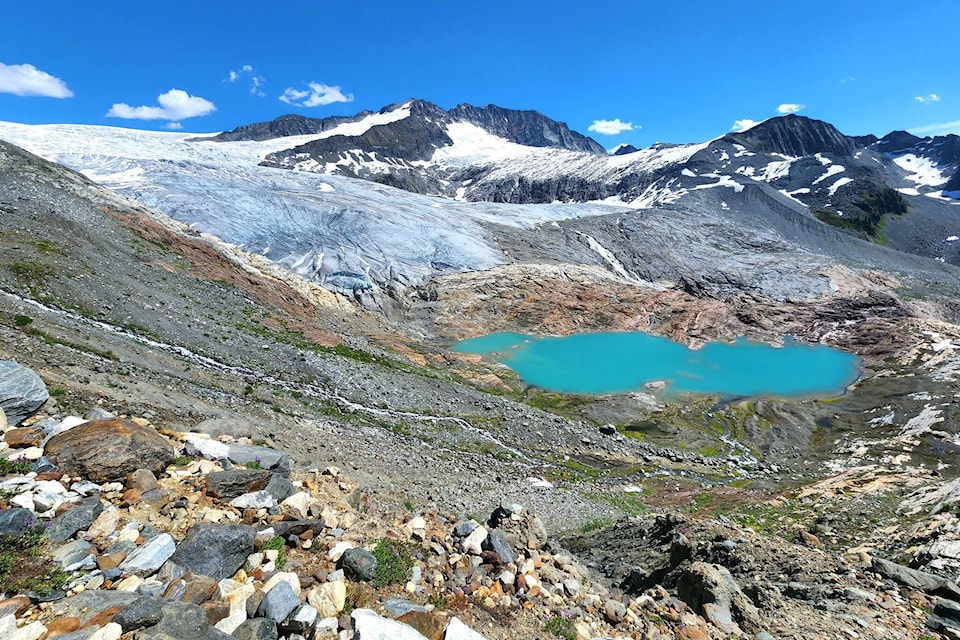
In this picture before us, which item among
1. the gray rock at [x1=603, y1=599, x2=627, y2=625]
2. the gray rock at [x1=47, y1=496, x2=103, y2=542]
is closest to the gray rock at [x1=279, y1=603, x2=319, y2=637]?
the gray rock at [x1=47, y1=496, x2=103, y2=542]

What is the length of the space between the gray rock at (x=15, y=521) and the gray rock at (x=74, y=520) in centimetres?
24

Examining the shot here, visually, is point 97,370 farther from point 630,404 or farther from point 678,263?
point 678,263

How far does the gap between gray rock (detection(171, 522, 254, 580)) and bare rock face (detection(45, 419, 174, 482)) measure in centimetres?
241

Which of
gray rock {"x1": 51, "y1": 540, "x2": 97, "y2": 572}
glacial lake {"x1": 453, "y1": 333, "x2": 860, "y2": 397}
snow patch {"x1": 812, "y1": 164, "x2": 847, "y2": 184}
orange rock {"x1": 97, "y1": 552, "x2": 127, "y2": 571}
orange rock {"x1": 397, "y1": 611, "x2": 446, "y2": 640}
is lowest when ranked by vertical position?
glacial lake {"x1": 453, "y1": 333, "x2": 860, "y2": 397}

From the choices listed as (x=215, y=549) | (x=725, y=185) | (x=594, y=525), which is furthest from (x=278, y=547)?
(x=725, y=185)

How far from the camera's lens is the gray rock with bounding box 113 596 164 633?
5.29 m

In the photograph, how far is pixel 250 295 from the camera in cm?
4212

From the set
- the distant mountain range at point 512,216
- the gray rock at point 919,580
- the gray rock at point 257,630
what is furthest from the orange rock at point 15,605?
the distant mountain range at point 512,216

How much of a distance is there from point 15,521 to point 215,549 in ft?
8.23

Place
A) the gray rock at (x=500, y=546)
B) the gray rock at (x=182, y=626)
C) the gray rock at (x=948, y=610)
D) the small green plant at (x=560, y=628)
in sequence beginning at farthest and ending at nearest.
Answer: the gray rock at (x=948, y=610), the gray rock at (x=500, y=546), the small green plant at (x=560, y=628), the gray rock at (x=182, y=626)

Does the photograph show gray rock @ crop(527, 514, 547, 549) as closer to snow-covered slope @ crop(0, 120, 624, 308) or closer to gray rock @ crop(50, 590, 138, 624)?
gray rock @ crop(50, 590, 138, 624)

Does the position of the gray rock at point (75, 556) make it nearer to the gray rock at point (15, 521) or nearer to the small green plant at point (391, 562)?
the gray rock at point (15, 521)

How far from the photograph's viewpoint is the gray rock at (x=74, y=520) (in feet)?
21.9

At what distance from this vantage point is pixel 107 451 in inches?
340
